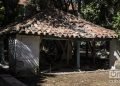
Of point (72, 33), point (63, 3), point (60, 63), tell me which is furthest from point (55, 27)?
point (63, 3)

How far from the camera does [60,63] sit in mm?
25047

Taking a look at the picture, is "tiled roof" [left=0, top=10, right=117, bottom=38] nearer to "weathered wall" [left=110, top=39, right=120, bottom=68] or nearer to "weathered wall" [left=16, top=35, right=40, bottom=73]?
"weathered wall" [left=16, top=35, right=40, bottom=73]

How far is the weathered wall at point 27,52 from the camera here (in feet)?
66.1

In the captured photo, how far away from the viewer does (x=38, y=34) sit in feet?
64.9

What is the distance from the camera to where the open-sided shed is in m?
20.1

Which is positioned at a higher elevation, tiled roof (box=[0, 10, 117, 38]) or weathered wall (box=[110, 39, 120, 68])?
tiled roof (box=[0, 10, 117, 38])

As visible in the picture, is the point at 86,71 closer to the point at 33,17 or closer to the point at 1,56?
the point at 33,17

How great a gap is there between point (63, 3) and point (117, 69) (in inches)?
474

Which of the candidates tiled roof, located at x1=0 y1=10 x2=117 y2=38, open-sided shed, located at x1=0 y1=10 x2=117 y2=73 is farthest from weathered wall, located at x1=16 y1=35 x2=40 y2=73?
tiled roof, located at x1=0 y1=10 x2=117 y2=38

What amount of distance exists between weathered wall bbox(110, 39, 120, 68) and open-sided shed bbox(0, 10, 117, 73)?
0.84ft

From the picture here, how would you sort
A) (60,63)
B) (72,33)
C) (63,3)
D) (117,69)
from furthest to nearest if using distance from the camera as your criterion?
(63,3) < (60,63) < (117,69) < (72,33)

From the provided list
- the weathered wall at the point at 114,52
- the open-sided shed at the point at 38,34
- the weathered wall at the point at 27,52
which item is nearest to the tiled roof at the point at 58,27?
the open-sided shed at the point at 38,34

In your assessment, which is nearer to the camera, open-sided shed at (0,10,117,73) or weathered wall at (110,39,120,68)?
open-sided shed at (0,10,117,73)

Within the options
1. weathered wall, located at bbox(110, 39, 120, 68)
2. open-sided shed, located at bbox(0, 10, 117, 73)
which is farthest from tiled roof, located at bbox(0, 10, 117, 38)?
weathered wall, located at bbox(110, 39, 120, 68)
